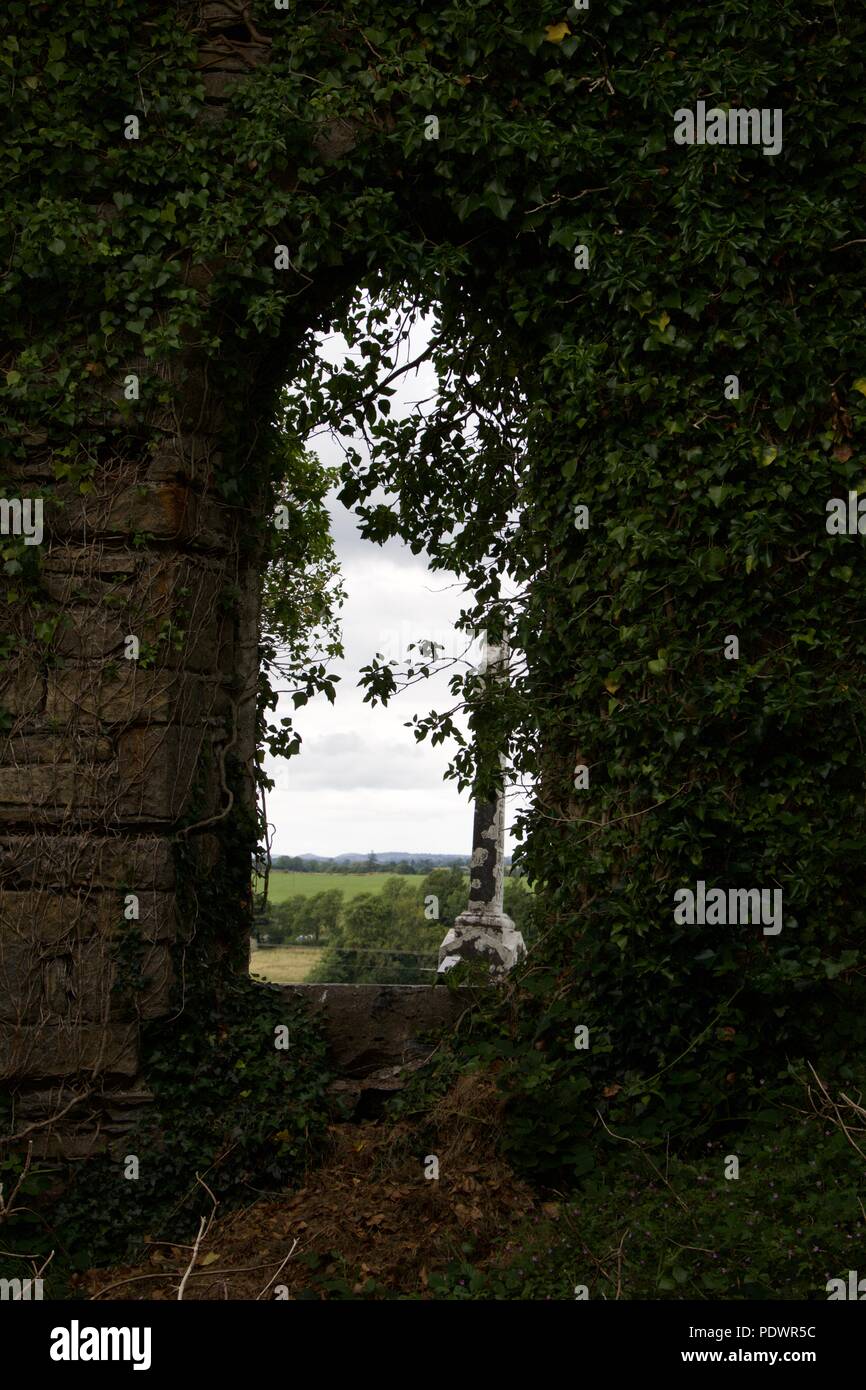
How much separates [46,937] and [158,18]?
404 centimetres

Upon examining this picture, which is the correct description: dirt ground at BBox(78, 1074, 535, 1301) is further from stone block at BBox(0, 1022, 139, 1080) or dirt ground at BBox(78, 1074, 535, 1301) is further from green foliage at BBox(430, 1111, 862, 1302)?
stone block at BBox(0, 1022, 139, 1080)

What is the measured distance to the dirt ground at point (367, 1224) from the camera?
403cm

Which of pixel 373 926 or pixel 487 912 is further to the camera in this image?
pixel 373 926

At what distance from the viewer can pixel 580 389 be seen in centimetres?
468

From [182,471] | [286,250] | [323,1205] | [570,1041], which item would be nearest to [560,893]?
[570,1041]

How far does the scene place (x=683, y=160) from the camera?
4.62 meters

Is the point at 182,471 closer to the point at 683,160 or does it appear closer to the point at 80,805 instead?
the point at 80,805

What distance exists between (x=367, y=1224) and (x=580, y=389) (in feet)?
11.3

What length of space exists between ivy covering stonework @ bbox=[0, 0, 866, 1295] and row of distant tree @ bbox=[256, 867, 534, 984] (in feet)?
19.7

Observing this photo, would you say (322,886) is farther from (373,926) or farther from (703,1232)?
(703,1232)

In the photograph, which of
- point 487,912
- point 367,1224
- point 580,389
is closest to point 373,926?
point 487,912

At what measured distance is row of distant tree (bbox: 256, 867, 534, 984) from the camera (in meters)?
12.3
